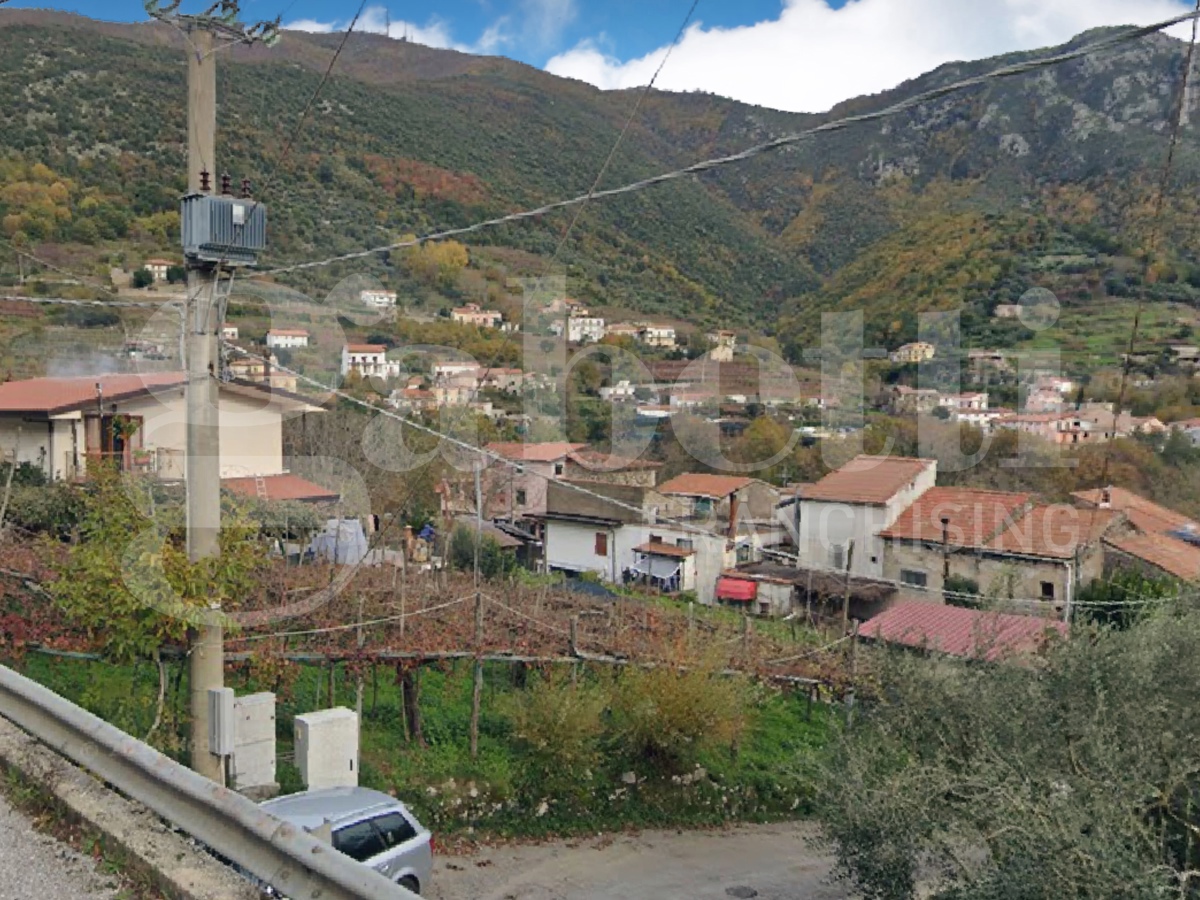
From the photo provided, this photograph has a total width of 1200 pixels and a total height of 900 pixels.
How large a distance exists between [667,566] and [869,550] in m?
5.04

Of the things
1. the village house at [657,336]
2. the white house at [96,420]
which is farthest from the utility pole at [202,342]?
the village house at [657,336]

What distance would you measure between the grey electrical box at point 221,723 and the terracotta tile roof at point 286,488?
10352 mm

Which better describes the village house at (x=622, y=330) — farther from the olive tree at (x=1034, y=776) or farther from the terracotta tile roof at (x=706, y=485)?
the olive tree at (x=1034, y=776)

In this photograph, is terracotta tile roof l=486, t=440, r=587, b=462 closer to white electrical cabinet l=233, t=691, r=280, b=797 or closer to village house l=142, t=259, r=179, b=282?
village house l=142, t=259, r=179, b=282

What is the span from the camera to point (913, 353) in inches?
1476

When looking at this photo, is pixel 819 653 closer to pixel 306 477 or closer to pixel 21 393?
pixel 306 477

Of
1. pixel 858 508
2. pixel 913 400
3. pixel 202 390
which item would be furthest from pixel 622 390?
pixel 202 390

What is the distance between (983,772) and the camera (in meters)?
5.56

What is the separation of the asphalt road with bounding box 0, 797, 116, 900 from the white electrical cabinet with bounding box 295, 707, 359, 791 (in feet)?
16.5

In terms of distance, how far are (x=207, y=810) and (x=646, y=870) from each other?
307 inches

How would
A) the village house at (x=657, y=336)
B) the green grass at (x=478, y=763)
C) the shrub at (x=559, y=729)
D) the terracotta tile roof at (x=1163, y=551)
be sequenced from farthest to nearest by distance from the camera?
the village house at (x=657, y=336) < the terracotta tile roof at (x=1163, y=551) < the shrub at (x=559, y=729) < the green grass at (x=478, y=763)

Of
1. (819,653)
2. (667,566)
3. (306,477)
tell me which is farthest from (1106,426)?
(306,477)

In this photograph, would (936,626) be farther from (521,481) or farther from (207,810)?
(521,481)

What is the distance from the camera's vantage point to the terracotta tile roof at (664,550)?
25.0 meters
